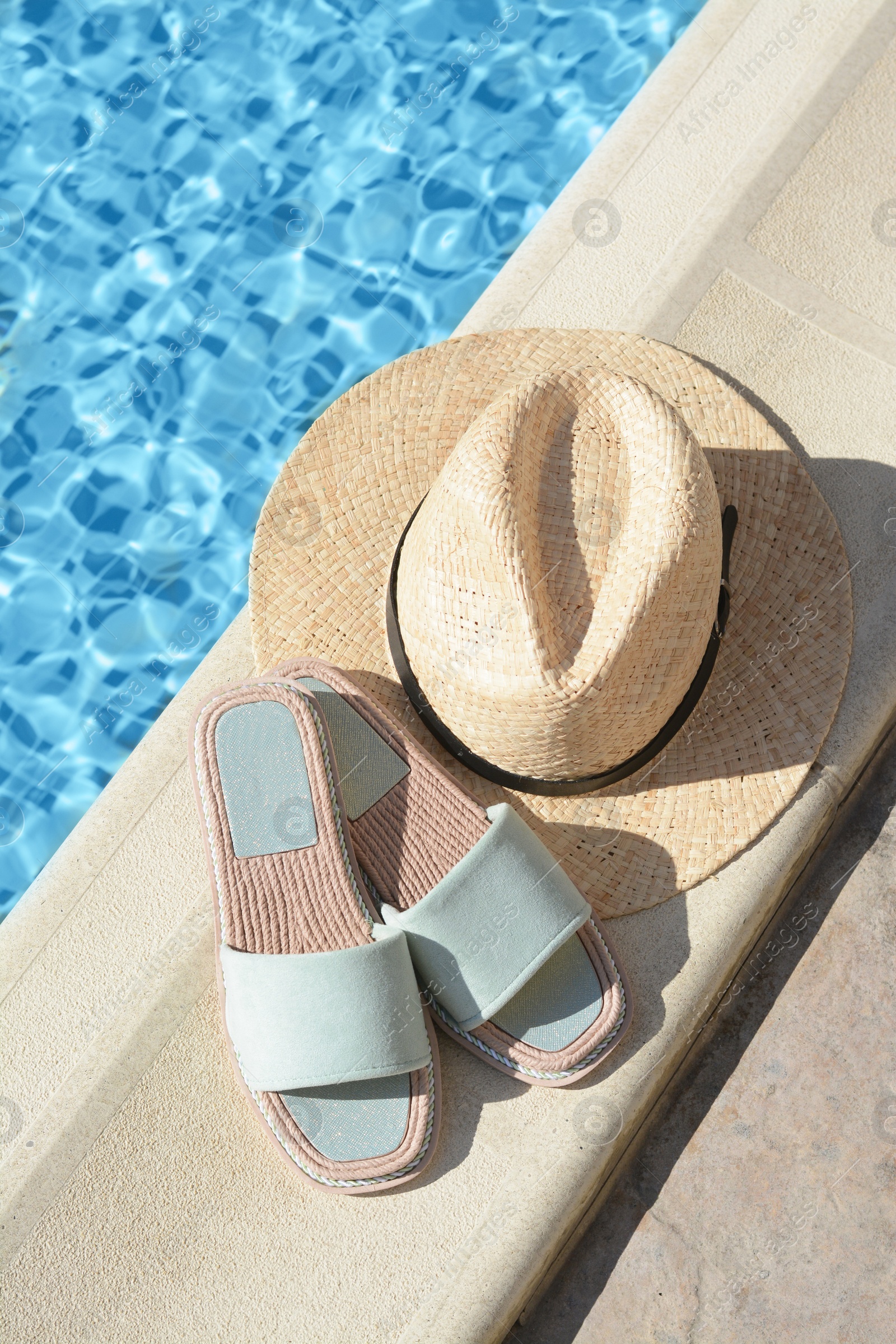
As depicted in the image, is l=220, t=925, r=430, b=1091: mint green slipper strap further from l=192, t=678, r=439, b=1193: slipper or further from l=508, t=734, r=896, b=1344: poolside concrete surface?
l=508, t=734, r=896, b=1344: poolside concrete surface

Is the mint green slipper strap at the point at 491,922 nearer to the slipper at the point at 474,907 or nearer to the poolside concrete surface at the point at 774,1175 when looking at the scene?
the slipper at the point at 474,907

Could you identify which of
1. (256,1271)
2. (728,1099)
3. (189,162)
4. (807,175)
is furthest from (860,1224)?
(189,162)

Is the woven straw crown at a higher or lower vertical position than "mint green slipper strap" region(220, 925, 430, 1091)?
higher

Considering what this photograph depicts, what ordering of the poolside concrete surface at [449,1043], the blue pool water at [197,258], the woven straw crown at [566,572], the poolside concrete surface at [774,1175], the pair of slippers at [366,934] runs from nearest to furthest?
the woven straw crown at [566,572], the pair of slippers at [366,934], the poolside concrete surface at [449,1043], the poolside concrete surface at [774,1175], the blue pool water at [197,258]

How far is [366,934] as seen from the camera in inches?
91.2

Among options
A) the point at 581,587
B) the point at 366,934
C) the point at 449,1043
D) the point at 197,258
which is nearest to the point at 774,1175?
the point at 449,1043

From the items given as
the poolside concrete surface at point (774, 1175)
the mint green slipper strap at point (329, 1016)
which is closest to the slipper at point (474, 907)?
the mint green slipper strap at point (329, 1016)

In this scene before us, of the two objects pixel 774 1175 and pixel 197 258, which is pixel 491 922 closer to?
pixel 774 1175

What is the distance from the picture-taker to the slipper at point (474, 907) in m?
2.29

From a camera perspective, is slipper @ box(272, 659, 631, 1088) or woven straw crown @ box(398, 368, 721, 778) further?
→ slipper @ box(272, 659, 631, 1088)

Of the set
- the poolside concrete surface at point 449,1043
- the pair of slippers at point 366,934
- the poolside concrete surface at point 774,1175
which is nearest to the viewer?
the pair of slippers at point 366,934

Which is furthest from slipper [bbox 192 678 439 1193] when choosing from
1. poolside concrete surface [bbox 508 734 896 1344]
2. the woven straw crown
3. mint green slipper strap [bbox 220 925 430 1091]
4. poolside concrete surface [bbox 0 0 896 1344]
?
poolside concrete surface [bbox 508 734 896 1344]

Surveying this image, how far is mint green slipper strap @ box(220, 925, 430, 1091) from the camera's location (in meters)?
2.21

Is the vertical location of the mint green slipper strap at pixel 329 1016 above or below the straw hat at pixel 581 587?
below
